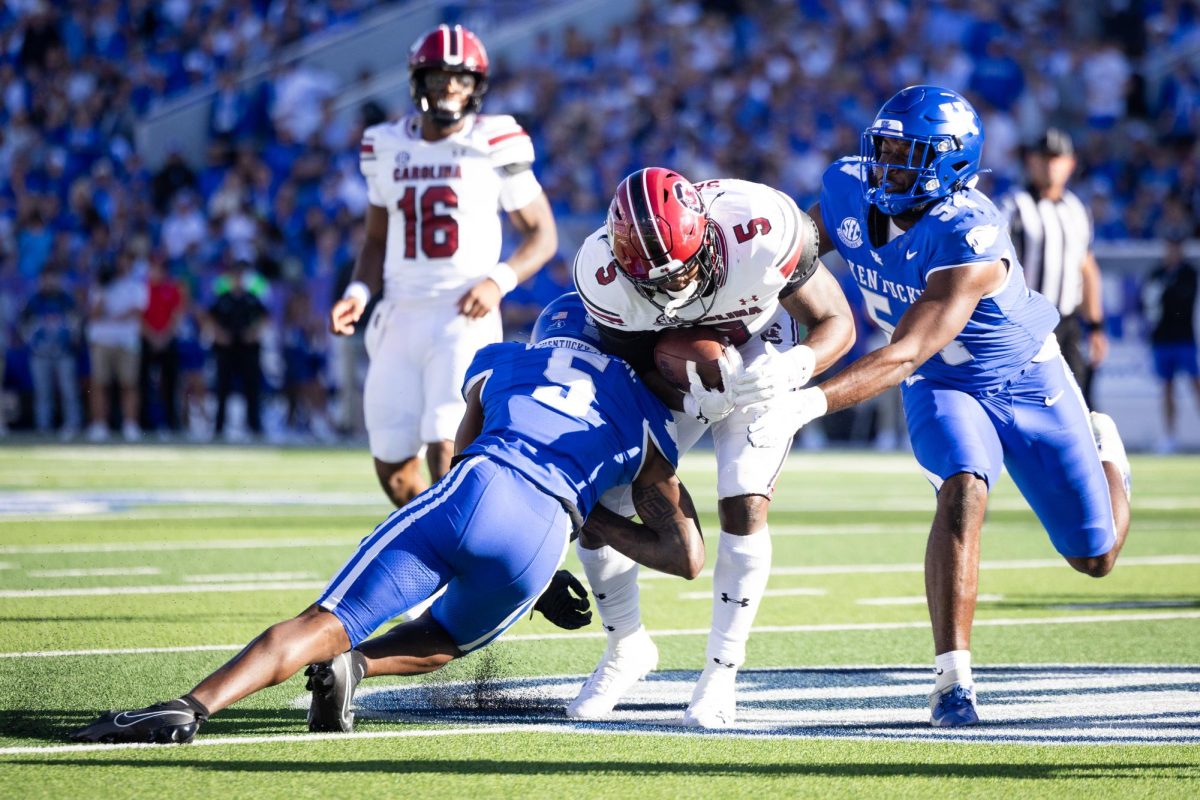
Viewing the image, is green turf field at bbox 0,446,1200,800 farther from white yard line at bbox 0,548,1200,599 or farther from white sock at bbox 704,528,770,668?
white sock at bbox 704,528,770,668

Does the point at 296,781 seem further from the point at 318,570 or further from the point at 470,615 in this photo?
the point at 318,570

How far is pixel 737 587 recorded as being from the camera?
435 cm

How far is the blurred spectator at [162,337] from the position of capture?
15.5 metres

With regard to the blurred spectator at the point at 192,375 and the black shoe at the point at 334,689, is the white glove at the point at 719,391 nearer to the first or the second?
the black shoe at the point at 334,689

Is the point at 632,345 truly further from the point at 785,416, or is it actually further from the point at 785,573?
the point at 785,573

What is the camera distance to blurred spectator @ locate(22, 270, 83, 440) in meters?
15.5

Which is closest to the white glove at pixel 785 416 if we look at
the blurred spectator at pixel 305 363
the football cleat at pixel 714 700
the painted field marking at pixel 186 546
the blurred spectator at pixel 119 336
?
the football cleat at pixel 714 700

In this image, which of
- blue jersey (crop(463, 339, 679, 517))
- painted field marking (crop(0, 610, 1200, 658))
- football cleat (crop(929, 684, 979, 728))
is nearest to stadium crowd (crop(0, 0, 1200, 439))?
painted field marking (crop(0, 610, 1200, 658))

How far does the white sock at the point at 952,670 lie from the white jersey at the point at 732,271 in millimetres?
1019

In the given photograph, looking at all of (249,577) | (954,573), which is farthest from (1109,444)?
(249,577)

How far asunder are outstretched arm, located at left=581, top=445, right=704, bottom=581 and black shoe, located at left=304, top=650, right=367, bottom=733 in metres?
0.77

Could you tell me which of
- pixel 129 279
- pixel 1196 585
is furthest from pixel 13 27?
pixel 1196 585

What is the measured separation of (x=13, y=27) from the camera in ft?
67.9

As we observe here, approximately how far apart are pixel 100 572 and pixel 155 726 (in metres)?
3.45
